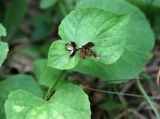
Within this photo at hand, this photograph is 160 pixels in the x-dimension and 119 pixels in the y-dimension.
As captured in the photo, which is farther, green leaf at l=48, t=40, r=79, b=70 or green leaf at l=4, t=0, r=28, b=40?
green leaf at l=4, t=0, r=28, b=40

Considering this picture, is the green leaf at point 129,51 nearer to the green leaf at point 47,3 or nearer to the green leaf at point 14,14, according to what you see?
the green leaf at point 47,3

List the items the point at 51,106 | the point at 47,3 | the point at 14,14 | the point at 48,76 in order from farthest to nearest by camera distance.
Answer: the point at 14,14
the point at 47,3
the point at 48,76
the point at 51,106

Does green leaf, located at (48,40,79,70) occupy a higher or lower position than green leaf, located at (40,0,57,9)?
higher

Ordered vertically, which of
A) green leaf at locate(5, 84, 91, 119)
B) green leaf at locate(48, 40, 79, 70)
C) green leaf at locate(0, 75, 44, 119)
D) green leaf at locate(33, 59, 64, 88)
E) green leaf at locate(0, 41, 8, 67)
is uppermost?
green leaf at locate(48, 40, 79, 70)

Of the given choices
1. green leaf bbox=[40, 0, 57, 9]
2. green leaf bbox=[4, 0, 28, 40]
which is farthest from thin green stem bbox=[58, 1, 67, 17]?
green leaf bbox=[4, 0, 28, 40]

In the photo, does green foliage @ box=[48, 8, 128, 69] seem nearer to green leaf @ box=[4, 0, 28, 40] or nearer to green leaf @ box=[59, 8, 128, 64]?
green leaf @ box=[59, 8, 128, 64]

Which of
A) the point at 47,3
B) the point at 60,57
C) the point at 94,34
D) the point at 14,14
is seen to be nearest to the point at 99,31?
the point at 94,34

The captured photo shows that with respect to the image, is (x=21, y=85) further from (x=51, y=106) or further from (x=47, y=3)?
(x=47, y=3)

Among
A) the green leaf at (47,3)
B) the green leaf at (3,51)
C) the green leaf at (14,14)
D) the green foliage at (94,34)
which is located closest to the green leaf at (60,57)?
the green foliage at (94,34)

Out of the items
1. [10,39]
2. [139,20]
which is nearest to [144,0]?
[139,20]
